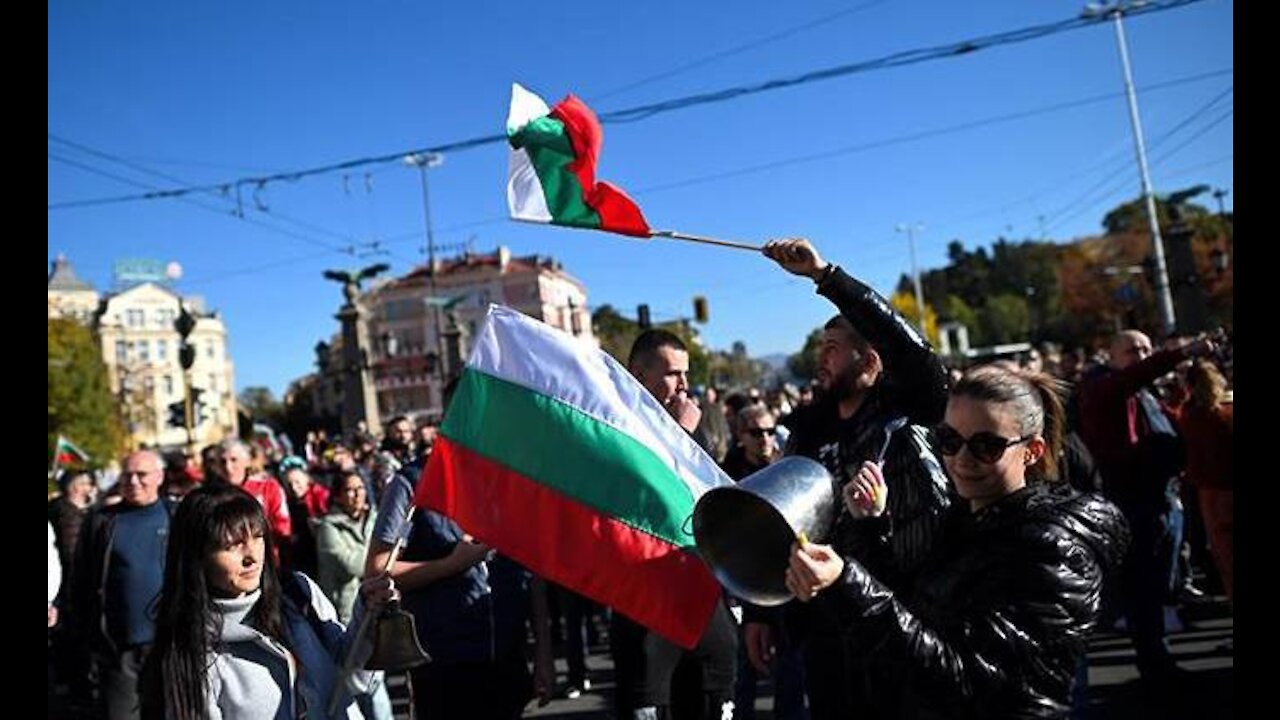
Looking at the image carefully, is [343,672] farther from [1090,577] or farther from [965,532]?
[1090,577]

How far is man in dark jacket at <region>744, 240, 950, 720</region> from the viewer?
10.7 feet

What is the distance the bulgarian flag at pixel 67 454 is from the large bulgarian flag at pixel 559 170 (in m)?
16.1

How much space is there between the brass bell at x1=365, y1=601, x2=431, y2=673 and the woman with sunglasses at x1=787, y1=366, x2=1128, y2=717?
1619 mm

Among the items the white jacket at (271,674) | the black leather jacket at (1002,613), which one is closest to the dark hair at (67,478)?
the white jacket at (271,674)

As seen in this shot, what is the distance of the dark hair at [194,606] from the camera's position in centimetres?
292

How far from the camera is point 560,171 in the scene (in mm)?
3984

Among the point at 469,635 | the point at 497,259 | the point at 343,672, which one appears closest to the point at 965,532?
the point at 343,672

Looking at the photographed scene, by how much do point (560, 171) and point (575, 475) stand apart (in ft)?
4.06

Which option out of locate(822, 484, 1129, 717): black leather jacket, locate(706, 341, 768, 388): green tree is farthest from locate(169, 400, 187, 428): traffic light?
locate(706, 341, 768, 388): green tree

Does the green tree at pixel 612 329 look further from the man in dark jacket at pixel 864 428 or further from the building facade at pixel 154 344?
the man in dark jacket at pixel 864 428

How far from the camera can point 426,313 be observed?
92812 millimetres

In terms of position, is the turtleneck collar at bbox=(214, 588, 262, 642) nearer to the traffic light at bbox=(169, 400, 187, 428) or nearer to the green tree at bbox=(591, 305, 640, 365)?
the traffic light at bbox=(169, 400, 187, 428)
